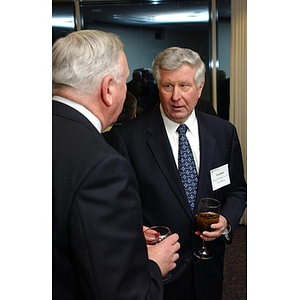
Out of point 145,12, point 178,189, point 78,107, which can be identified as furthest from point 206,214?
point 145,12

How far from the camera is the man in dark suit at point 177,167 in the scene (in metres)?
1.61

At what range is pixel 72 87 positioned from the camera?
38.1 inches

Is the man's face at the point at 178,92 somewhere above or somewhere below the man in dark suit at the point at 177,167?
above

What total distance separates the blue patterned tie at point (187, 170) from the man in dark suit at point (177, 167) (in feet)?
0.06

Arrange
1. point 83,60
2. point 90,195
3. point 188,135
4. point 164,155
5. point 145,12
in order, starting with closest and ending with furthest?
point 90,195
point 83,60
point 164,155
point 188,135
point 145,12

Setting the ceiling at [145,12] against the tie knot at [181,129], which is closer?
the tie knot at [181,129]

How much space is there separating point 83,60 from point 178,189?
0.79 metres

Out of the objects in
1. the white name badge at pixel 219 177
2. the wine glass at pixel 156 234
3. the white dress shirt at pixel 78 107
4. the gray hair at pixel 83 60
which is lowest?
the wine glass at pixel 156 234

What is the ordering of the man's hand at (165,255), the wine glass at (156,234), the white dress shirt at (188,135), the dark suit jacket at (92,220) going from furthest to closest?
1. the white dress shirt at (188,135)
2. the wine glass at (156,234)
3. the man's hand at (165,255)
4. the dark suit jacket at (92,220)

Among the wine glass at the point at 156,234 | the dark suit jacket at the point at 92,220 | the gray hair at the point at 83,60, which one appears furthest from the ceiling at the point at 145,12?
the dark suit jacket at the point at 92,220

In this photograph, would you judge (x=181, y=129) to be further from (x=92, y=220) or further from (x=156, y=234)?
(x=92, y=220)

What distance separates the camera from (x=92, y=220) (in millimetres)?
812

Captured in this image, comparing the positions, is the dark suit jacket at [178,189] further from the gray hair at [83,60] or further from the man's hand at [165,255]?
the gray hair at [83,60]
